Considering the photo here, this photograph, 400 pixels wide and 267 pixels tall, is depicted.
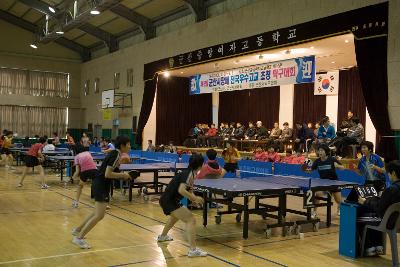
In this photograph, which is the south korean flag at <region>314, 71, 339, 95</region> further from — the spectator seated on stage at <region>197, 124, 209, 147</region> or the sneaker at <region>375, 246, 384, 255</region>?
the sneaker at <region>375, 246, 384, 255</region>

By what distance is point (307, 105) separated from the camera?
2025 centimetres

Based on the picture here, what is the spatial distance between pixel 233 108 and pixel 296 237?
17.0m

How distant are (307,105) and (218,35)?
19.0ft

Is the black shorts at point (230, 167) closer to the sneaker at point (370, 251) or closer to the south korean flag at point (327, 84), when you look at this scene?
the sneaker at point (370, 251)

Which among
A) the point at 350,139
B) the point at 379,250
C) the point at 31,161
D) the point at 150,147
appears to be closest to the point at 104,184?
the point at 379,250

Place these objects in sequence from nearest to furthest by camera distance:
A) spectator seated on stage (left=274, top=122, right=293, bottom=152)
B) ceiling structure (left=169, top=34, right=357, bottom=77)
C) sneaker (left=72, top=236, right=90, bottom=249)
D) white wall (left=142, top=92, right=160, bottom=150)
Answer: sneaker (left=72, top=236, right=90, bottom=249) < ceiling structure (left=169, top=34, right=357, bottom=77) < spectator seated on stage (left=274, top=122, right=293, bottom=152) < white wall (left=142, top=92, right=160, bottom=150)

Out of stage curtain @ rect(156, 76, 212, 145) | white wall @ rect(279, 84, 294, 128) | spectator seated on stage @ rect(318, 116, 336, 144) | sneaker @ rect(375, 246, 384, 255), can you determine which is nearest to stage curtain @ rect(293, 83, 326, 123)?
white wall @ rect(279, 84, 294, 128)

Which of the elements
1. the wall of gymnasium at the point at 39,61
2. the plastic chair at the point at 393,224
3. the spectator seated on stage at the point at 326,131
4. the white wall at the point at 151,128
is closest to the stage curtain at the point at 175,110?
the white wall at the point at 151,128

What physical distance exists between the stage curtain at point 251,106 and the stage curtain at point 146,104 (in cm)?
461

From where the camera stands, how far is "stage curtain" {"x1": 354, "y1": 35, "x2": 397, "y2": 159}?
437 inches

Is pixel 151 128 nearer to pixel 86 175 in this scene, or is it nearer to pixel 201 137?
pixel 201 137

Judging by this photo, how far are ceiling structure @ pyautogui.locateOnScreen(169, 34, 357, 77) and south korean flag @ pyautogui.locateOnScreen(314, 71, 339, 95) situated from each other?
29cm

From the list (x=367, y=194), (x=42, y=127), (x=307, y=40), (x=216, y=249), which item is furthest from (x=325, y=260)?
(x=42, y=127)

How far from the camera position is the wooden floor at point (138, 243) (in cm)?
573
